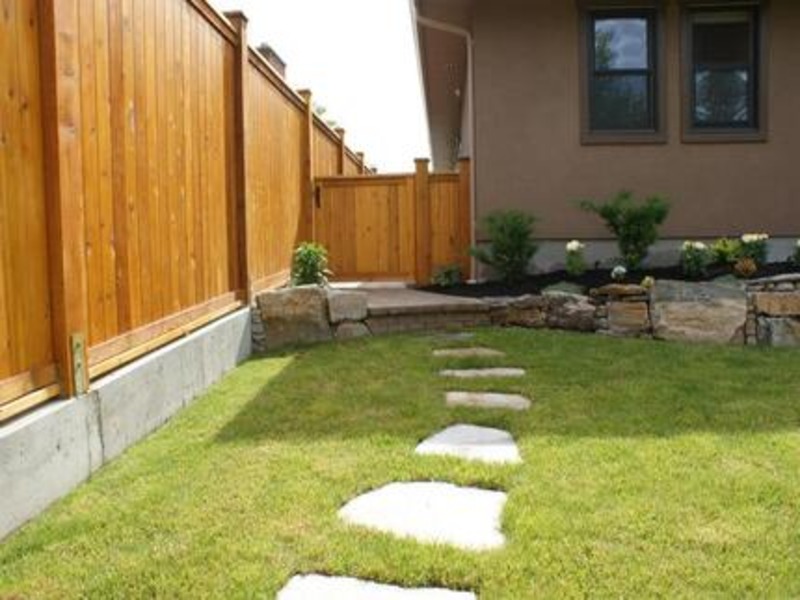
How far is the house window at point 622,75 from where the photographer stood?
26.5 feet

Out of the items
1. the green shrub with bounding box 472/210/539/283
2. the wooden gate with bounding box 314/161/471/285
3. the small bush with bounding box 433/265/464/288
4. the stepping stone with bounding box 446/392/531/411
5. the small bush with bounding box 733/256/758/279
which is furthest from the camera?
the wooden gate with bounding box 314/161/471/285

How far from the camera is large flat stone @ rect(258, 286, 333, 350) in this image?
6.50m

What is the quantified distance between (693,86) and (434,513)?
6659 millimetres

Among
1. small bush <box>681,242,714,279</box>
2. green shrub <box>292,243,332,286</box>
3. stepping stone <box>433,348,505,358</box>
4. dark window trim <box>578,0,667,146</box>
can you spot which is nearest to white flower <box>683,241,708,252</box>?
small bush <box>681,242,714,279</box>

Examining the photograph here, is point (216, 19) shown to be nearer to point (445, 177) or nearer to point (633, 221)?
point (445, 177)

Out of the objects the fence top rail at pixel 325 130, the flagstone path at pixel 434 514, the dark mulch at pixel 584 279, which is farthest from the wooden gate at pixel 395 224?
the flagstone path at pixel 434 514

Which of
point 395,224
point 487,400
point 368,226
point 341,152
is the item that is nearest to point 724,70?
point 395,224

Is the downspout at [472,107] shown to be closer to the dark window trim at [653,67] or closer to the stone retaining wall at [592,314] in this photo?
the dark window trim at [653,67]

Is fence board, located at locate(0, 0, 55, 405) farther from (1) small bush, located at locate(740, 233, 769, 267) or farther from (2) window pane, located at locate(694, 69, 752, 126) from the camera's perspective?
(2) window pane, located at locate(694, 69, 752, 126)

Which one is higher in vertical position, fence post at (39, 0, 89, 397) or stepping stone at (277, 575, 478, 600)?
fence post at (39, 0, 89, 397)

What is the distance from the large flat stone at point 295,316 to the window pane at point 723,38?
15.1 ft

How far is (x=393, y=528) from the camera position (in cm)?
261

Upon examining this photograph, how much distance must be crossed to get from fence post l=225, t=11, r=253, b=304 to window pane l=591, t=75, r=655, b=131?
12.2 ft

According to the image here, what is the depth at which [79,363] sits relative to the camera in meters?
3.13
